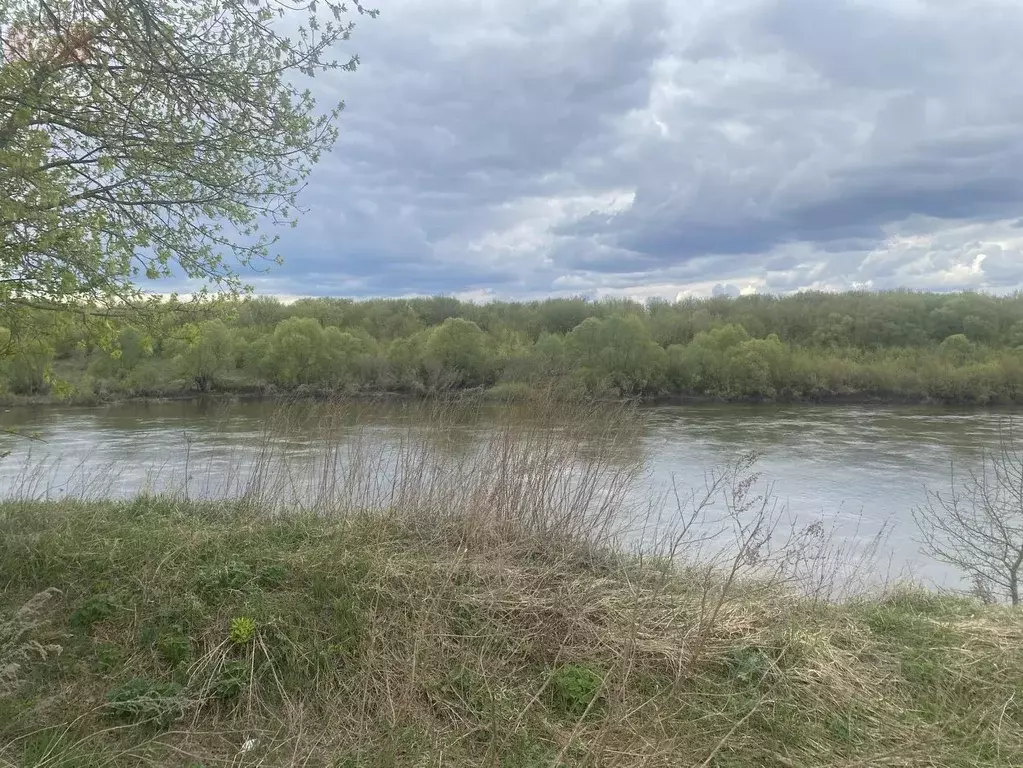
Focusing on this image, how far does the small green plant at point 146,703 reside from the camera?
10.8ft

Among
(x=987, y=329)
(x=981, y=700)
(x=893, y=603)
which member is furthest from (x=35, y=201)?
(x=987, y=329)

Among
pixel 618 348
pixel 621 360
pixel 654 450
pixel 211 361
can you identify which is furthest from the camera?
pixel 618 348

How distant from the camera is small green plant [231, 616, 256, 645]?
3820mm

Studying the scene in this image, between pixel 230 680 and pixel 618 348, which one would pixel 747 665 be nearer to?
pixel 230 680

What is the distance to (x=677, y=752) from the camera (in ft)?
10.2

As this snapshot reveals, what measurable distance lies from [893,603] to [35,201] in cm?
725

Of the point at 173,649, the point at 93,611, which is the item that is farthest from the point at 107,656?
the point at 93,611

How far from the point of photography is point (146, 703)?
3318 millimetres

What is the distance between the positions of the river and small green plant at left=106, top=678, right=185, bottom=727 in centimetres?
212

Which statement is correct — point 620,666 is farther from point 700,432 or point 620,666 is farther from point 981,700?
point 700,432

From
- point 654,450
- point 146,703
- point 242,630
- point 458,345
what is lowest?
point 654,450

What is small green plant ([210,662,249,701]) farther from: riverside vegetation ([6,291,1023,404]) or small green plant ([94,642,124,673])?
riverside vegetation ([6,291,1023,404])

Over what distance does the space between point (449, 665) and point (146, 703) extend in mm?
1614

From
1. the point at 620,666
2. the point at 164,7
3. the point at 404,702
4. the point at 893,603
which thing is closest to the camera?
the point at 404,702
